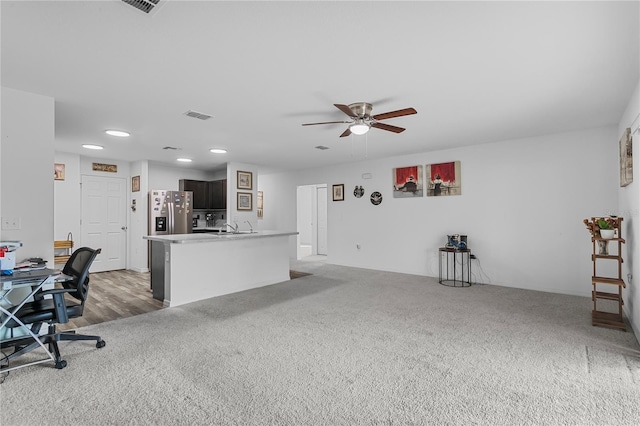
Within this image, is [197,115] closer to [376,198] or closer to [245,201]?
[245,201]

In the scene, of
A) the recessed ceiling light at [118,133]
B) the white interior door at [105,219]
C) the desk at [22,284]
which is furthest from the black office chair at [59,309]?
the white interior door at [105,219]

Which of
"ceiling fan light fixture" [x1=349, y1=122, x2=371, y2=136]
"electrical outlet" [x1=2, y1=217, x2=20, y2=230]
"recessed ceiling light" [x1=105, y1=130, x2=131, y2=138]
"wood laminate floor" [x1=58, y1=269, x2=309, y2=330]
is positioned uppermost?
"recessed ceiling light" [x1=105, y1=130, x2=131, y2=138]

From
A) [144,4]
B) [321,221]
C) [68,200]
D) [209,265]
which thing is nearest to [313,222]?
[321,221]

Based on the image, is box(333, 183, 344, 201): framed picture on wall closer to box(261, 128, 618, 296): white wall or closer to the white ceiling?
box(261, 128, 618, 296): white wall

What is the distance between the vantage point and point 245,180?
7.48 meters

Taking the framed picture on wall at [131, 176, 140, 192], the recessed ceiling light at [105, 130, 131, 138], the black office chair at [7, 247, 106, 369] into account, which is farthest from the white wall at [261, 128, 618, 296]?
the black office chair at [7, 247, 106, 369]

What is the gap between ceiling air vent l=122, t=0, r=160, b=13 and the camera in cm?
179

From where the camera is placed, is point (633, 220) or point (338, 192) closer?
point (633, 220)

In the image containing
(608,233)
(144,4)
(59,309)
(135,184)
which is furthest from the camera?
(135,184)

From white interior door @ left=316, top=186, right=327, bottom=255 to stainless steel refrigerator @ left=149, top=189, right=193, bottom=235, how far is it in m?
3.83

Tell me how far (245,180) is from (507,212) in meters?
5.32

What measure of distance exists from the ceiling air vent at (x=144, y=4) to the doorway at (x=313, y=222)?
7.70 metres

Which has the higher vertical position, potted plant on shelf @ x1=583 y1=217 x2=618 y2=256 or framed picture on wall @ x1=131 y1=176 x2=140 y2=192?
framed picture on wall @ x1=131 y1=176 x2=140 y2=192

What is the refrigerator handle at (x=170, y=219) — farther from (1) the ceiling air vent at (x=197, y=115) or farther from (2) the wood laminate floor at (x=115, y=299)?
(1) the ceiling air vent at (x=197, y=115)
